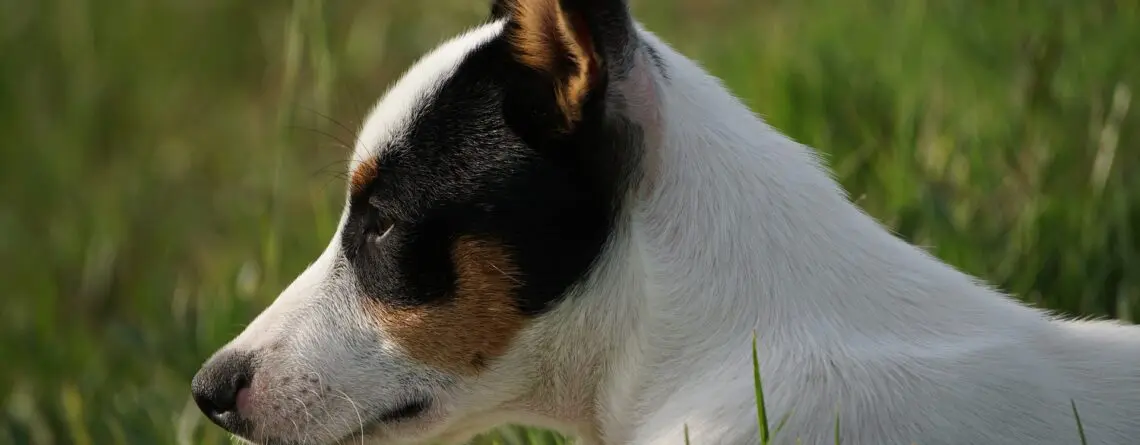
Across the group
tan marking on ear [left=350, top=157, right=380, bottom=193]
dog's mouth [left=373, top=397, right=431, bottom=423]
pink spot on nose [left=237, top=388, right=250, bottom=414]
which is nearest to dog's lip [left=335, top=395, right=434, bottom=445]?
dog's mouth [left=373, top=397, right=431, bottom=423]

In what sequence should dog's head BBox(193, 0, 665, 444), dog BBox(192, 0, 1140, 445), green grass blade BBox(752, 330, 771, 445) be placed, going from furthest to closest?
dog's head BBox(193, 0, 665, 444)
dog BBox(192, 0, 1140, 445)
green grass blade BBox(752, 330, 771, 445)

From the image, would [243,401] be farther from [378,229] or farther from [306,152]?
[306,152]

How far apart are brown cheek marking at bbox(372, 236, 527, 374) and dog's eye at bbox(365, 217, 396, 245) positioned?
0.16m

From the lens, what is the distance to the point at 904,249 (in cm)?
277

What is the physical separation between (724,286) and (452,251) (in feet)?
1.68

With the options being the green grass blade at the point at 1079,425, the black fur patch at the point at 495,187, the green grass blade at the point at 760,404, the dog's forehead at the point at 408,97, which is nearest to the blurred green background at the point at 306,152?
the dog's forehead at the point at 408,97

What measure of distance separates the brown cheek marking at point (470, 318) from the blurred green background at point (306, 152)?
0.73m

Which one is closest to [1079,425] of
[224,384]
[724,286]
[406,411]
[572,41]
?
[724,286]

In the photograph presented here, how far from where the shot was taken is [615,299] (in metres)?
2.74

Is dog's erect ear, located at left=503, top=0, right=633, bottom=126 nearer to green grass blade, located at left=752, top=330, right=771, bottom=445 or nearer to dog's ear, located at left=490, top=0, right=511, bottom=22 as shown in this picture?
dog's ear, located at left=490, top=0, right=511, bottom=22

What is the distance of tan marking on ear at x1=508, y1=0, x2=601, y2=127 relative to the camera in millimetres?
2604

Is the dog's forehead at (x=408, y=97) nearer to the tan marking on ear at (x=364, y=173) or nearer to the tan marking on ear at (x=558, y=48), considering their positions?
the tan marking on ear at (x=364, y=173)

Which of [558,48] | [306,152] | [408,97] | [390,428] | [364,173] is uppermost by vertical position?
[558,48]

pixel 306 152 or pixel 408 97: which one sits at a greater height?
pixel 408 97
